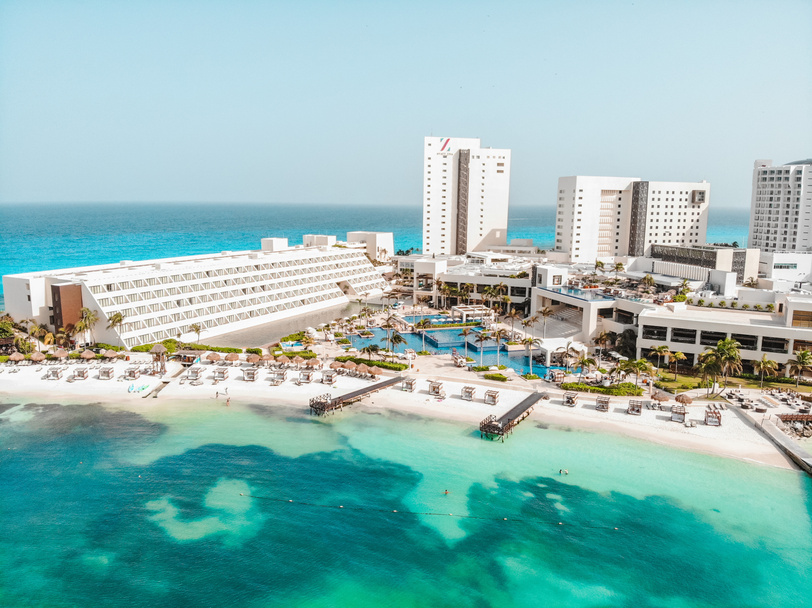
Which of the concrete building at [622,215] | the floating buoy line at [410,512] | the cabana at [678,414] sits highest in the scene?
the concrete building at [622,215]

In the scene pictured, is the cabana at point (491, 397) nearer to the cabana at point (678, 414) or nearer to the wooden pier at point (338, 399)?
the wooden pier at point (338, 399)

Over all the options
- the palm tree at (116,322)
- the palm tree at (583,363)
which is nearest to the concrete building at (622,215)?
the palm tree at (583,363)

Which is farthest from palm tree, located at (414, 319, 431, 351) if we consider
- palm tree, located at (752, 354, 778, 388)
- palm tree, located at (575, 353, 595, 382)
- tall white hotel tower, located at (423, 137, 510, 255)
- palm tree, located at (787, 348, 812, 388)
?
tall white hotel tower, located at (423, 137, 510, 255)

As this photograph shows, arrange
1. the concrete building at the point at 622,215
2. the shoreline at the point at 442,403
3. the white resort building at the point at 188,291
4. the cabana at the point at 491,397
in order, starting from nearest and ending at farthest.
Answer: the shoreline at the point at 442,403
the cabana at the point at 491,397
the white resort building at the point at 188,291
the concrete building at the point at 622,215

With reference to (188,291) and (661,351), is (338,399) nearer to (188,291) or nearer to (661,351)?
(661,351)

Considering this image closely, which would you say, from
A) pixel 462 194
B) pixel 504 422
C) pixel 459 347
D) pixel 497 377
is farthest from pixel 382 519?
pixel 462 194
